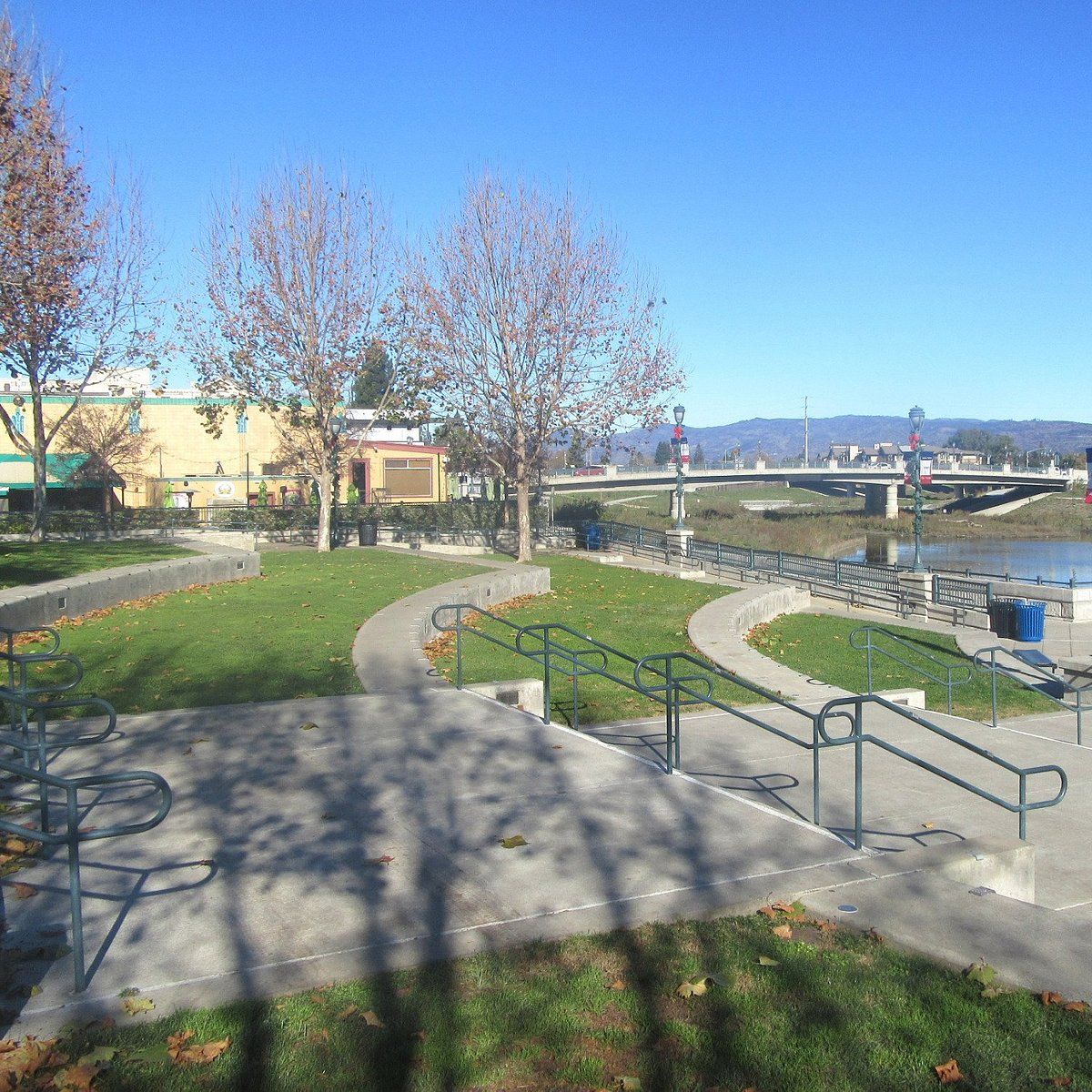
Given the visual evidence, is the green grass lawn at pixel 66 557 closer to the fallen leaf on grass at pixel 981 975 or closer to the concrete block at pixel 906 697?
the concrete block at pixel 906 697

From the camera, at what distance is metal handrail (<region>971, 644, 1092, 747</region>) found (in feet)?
45.5

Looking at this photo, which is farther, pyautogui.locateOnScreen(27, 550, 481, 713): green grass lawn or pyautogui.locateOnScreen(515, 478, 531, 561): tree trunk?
pyautogui.locateOnScreen(515, 478, 531, 561): tree trunk

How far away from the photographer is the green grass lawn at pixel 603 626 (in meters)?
12.7

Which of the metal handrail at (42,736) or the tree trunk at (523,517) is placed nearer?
the metal handrail at (42,736)

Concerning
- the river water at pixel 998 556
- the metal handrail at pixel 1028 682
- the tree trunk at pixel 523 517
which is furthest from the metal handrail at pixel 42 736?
the river water at pixel 998 556

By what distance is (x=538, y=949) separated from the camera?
5.03 metres

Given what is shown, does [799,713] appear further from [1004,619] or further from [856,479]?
[856,479]

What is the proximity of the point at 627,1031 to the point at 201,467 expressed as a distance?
51678mm

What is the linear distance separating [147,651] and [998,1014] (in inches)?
436

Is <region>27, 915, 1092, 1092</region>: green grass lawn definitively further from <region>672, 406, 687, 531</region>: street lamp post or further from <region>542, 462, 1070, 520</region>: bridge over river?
<region>542, 462, 1070, 520</region>: bridge over river

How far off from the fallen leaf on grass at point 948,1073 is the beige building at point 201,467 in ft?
146

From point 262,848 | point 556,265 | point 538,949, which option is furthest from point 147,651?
point 556,265

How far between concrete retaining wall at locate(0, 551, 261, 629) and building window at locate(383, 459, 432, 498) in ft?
101

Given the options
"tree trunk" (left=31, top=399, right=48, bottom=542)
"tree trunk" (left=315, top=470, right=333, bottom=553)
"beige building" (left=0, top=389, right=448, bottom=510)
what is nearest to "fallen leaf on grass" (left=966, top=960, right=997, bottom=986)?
"tree trunk" (left=315, top=470, right=333, bottom=553)
